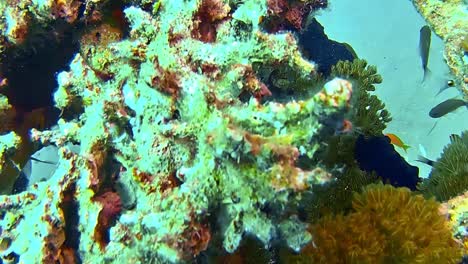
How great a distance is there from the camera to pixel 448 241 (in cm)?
206

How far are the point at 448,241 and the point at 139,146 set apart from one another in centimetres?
165

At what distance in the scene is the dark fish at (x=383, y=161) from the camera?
2.87m

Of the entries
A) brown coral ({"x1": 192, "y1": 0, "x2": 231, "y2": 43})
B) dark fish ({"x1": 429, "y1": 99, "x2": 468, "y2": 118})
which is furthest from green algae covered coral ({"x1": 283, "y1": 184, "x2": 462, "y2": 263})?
dark fish ({"x1": 429, "y1": 99, "x2": 468, "y2": 118})

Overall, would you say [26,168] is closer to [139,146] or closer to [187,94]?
[139,146]

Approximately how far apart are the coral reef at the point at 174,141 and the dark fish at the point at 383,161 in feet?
2.22

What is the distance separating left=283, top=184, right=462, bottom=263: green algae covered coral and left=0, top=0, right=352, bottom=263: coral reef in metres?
0.47

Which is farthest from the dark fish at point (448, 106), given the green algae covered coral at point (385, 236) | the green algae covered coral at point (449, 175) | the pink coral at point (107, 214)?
the pink coral at point (107, 214)

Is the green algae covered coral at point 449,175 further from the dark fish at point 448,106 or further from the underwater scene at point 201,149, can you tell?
the dark fish at point 448,106

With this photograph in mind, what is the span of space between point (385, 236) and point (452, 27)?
246cm

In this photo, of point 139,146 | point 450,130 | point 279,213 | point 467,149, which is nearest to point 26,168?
point 139,146

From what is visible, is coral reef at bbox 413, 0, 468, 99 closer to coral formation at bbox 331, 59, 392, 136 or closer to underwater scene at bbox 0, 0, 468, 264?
underwater scene at bbox 0, 0, 468, 264

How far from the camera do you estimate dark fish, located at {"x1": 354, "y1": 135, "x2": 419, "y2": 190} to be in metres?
2.87

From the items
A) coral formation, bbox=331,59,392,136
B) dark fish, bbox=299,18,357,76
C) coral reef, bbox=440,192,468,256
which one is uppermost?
dark fish, bbox=299,18,357,76

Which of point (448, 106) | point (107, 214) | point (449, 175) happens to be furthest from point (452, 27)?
point (107, 214)
